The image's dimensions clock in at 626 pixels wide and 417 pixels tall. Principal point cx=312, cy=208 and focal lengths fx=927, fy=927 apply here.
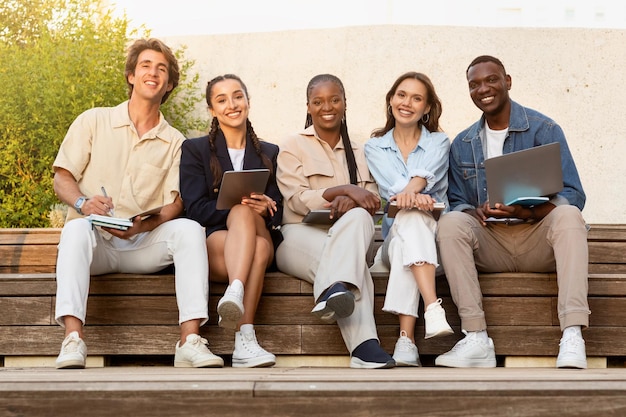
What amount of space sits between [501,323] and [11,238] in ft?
7.87

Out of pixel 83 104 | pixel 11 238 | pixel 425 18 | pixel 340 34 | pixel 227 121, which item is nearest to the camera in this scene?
pixel 227 121

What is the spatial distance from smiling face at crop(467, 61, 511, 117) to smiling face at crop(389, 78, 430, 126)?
0.21m

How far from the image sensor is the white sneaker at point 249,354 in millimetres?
3105

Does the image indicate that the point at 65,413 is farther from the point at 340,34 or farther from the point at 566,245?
the point at 340,34

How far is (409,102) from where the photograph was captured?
150 inches

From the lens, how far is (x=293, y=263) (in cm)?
343

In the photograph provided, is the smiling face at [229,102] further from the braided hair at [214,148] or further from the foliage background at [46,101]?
the foliage background at [46,101]

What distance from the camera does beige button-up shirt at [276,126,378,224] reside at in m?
3.63

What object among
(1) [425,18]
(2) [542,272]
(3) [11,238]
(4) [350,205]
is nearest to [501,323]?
(2) [542,272]

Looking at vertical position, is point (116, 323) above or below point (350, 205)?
below

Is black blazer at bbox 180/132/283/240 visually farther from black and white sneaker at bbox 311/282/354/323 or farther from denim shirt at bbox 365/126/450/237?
black and white sneaker at bbox 311/282/354/323

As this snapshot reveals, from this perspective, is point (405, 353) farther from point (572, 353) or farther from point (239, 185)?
point (239, 185)

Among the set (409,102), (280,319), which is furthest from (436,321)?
(409,102)

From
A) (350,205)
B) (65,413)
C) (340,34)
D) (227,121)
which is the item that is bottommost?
(65,413)
